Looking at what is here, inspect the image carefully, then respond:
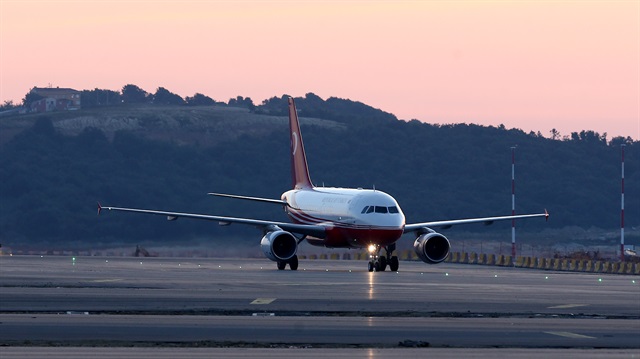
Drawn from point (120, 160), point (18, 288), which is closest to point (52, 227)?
point (120, 160)

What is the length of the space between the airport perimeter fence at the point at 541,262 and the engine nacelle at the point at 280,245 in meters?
16.0

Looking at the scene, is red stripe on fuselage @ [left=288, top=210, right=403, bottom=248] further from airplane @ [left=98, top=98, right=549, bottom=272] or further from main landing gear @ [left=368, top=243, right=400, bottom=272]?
main landing gear @ [left=368, top=243, right=400, bottom=272]

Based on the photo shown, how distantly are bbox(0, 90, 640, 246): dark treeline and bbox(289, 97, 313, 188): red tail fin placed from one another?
218ft

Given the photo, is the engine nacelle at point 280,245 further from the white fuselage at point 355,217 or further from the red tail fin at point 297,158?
the red tail fin at point 297,158

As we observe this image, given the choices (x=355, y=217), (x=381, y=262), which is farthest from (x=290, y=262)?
(x=381, y=262)

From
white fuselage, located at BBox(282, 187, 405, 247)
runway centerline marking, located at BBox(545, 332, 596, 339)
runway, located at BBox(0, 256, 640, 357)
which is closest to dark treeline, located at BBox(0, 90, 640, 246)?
white fuselage, located at BBox(282, 187, 405, 247)

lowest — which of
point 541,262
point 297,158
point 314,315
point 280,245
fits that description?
point 314,315

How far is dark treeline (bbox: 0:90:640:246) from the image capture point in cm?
15138

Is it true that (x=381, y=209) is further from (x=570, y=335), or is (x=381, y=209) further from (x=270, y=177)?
(x=270, y=177)

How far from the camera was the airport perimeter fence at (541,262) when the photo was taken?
65.5 metres

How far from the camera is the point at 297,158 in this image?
235 ft

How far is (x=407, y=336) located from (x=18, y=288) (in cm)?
1584

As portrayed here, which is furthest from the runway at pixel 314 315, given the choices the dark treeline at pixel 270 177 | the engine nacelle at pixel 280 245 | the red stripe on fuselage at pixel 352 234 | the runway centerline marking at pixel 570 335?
the dark treeline at pixel 270 177

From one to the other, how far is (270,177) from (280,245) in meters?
117
